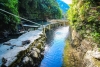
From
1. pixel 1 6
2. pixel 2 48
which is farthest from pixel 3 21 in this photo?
pixel 2 48

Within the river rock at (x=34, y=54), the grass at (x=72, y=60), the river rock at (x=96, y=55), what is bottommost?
the grass at (x=72, y=60)

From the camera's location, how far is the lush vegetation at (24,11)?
16.2 meters

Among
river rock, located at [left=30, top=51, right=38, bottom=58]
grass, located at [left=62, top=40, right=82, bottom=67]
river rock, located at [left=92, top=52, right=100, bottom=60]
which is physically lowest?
grass, located at [left=62, top=40, right=82, bottom=67]

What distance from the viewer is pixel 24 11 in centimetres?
3650

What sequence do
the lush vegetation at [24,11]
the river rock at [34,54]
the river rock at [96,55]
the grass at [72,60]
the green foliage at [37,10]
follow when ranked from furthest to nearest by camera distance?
the green foliage at [37,10], the lush vegetation at [24,11], the grass at [72,60], the river rock at [34,54], the river rock at [96,55]

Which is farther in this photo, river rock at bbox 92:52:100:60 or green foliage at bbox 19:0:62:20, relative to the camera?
green foliage at bbox 19:0:62:20

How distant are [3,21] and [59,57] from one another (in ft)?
24.2

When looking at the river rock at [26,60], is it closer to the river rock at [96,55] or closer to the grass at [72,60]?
the grass at [72,60]

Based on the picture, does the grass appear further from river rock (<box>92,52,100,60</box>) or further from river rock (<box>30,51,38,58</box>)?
river rock (<box>92,52,100,60</box>)

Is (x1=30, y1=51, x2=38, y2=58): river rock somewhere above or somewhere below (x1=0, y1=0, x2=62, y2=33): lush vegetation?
below

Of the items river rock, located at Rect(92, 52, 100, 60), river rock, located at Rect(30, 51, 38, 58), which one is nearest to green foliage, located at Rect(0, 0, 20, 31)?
river rock, located at Rect(30, 51, 38, 58)

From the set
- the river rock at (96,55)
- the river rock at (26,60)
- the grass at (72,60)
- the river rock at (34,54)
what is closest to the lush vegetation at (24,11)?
the river rock at (34,54)

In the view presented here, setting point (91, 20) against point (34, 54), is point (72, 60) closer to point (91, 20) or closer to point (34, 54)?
point (34, 54)

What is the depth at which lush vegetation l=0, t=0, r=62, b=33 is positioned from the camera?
16250 millimetres
